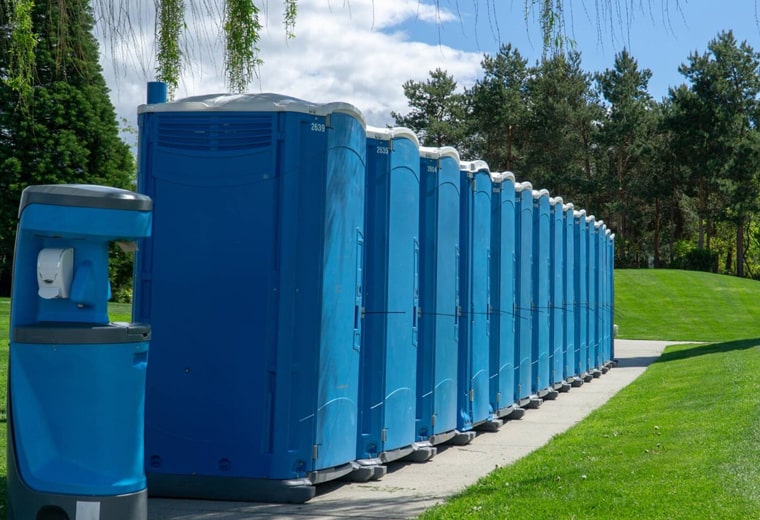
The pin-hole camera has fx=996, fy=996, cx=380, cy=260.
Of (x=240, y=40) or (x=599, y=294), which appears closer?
(x=240, y=40)

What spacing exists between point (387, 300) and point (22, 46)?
3.97 metres

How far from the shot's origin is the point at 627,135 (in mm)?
53688

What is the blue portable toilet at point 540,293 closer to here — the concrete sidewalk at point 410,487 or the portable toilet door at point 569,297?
the concrete sidewalk at point 410,487

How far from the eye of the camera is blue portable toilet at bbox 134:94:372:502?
665 centimetres

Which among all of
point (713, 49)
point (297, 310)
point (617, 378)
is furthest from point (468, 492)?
point (713, 49)

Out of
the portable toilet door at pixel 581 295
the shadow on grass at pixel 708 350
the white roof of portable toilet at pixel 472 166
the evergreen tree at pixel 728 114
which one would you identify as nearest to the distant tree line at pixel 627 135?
the evergreen tree at pixel 728 114

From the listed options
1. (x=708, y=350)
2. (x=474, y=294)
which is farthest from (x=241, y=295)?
(x=708, y=350)

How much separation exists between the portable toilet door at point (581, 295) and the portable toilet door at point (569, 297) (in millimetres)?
324

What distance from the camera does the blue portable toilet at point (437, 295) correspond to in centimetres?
889

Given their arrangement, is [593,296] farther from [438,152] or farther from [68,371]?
[68,371]

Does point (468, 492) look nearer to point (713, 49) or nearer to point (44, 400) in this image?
point (44, 400)

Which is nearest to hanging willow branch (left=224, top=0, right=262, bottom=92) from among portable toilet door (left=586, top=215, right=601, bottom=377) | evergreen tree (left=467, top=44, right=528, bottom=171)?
portable toilet door (left=586, top=215, right=601, bottom=377)

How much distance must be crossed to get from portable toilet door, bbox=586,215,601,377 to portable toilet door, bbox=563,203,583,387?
1599mm

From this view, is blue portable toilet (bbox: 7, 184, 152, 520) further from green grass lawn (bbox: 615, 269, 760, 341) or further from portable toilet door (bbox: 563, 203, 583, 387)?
green grass lawn (bbox: 615, 269, 760, 341)
